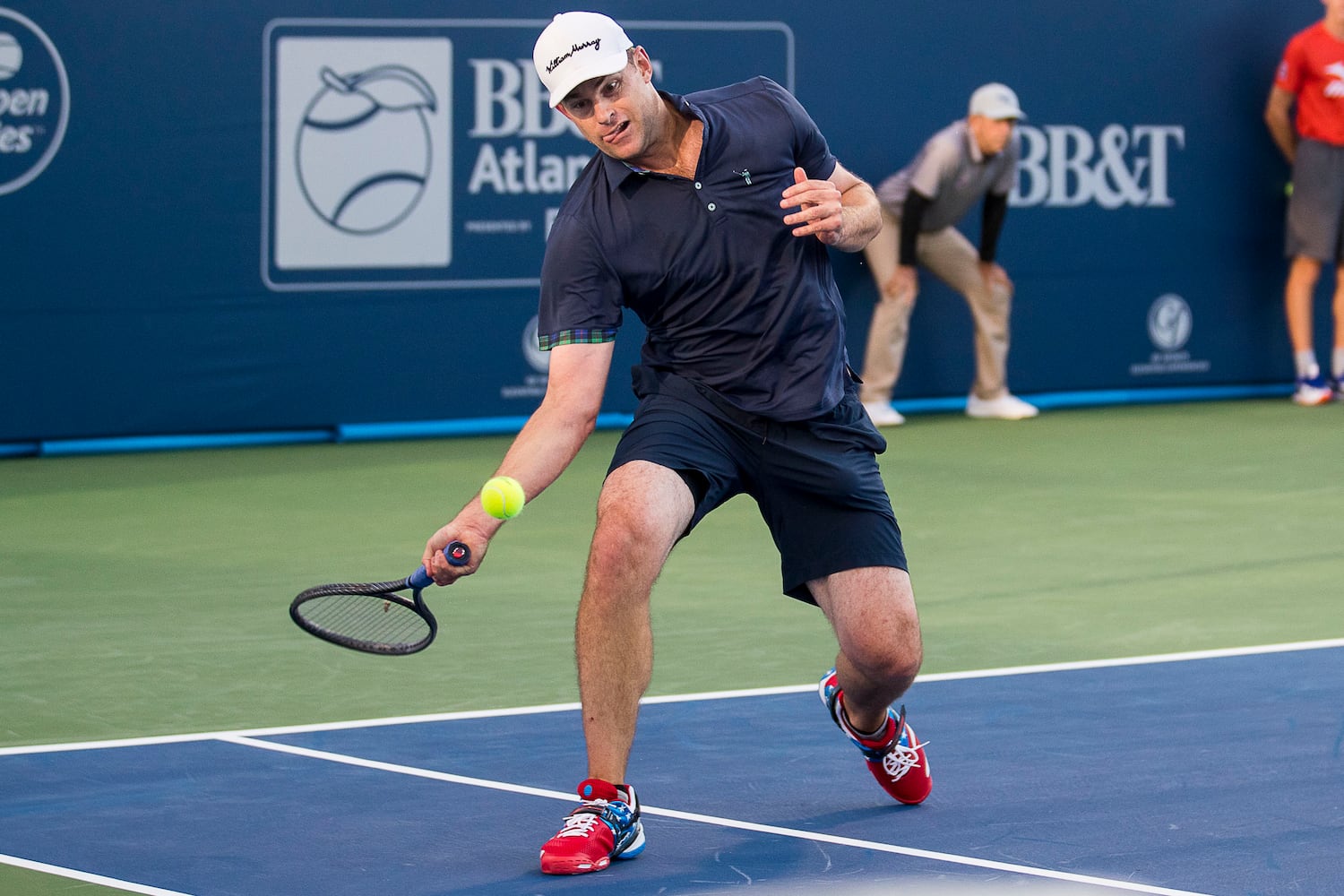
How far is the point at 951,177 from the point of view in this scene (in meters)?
11.6

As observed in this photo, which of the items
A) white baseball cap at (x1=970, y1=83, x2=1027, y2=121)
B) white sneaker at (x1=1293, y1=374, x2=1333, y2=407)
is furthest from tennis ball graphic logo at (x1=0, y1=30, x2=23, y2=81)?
white sneaker at (x1=1293, y1=374, x2=1333, y2=407)

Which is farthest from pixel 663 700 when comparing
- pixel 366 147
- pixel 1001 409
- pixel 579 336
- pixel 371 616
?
pixel 1001 409

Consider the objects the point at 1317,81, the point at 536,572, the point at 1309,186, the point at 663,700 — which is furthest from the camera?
the point at 1309,186

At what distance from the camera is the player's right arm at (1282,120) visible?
12.8 metres

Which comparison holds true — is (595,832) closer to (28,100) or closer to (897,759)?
(897,759)

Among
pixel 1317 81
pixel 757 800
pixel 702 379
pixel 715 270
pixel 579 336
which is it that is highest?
pixel 1317 81

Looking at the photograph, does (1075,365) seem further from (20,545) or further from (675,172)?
(675,172)

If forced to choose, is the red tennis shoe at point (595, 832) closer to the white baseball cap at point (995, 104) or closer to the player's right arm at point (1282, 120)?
the white baseball cap at point (995, 104)

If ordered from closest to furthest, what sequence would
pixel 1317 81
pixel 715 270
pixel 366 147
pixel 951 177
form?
pixel 715 270 → pixel 366 147 → pixel 951 177 → pixel 1317 81

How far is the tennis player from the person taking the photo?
4398 mm

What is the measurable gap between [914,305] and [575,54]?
8.18 meters

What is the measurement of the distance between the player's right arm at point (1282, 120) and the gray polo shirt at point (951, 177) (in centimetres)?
184

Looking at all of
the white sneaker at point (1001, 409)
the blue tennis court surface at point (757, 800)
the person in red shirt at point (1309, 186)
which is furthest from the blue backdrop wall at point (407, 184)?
the blue tennis court surface at point (757, 800)

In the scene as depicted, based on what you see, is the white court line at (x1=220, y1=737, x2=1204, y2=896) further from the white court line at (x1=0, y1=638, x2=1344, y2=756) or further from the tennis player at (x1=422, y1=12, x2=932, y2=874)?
the tennis player at (x1=422, y1=12, x2=932, y2=874)
